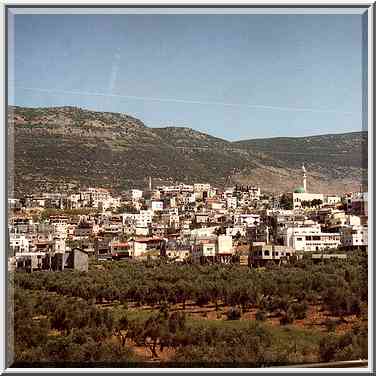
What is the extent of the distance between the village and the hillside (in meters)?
0.10

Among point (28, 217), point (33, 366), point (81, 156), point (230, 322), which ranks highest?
point (81, 156)

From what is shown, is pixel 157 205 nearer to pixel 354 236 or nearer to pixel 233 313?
pixel 233 313

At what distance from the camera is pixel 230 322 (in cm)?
570

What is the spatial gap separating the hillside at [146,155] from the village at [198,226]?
10 centimetres

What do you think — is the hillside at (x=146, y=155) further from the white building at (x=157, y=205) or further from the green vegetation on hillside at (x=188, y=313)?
the green vegetation on hillside at (x=188, y=313)

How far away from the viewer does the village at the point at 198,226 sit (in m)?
5.66

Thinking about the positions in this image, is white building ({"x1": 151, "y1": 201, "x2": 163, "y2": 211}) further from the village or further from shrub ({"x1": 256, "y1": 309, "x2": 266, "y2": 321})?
shrub ({"x1": 256, "y1": 309, "x2": 266, "y2": 321})

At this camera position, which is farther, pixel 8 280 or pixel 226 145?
pixel 226 145

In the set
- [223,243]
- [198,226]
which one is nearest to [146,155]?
[198,226]

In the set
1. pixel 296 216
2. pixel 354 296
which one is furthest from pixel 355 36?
pixel 354 296

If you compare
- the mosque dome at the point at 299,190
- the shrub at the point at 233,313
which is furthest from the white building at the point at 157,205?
the mosque dome at the point at 299,190

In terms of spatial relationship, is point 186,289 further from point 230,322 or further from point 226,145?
point 226,145

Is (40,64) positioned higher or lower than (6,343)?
higher

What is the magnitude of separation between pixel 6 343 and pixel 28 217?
3.36ft
